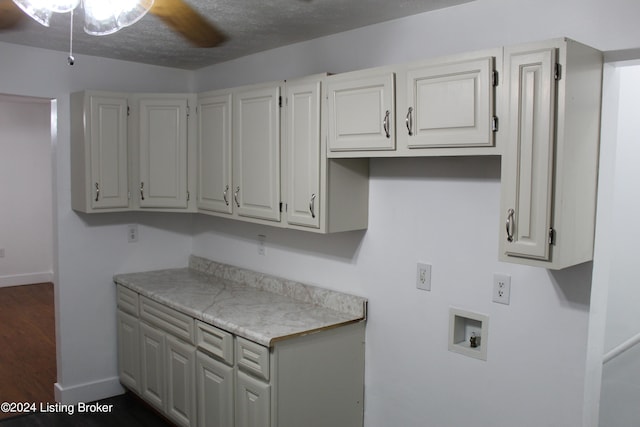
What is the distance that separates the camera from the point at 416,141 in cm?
232

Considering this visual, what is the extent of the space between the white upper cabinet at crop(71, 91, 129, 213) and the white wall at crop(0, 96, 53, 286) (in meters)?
3.78

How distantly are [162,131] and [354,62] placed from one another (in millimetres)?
1433

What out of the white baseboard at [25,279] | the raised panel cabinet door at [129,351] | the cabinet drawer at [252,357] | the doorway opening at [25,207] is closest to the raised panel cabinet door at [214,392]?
the cabinet drawer at [252,357]

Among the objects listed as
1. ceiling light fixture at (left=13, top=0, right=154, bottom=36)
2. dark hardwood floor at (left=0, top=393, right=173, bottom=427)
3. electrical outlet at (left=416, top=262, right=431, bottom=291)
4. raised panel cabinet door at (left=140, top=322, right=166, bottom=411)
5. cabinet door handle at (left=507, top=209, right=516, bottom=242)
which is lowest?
dark hardwood floor at (left=0, top=393, right=173, bottom=427)

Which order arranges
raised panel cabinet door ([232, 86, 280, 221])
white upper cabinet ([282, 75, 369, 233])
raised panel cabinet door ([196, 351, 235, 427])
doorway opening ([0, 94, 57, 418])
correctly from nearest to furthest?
white upper cabinet ([282, 75, 369, 233]) → raised panel cabinet door ([196, 351, 235, 427]) → raised panel cabinet door ([232, 86, 280, 221]) → doorway opening ([0, 94, 57, 418])

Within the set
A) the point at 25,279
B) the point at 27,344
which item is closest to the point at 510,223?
the point at 27,344

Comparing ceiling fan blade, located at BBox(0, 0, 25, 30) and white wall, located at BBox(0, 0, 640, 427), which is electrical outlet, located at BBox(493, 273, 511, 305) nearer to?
white wall, located at BBox(0, 0, 640, 427)

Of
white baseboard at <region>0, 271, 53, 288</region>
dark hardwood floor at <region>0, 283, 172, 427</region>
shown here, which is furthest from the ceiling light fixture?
white baseboard at <region>0, 271, 53, 288</region>

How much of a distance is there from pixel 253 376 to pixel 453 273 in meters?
1.06

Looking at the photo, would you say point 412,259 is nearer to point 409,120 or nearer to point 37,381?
point 409,120

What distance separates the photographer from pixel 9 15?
2734 mm

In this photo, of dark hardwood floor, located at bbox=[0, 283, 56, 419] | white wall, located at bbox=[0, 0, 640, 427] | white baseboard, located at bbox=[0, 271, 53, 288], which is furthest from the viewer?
white baseboard, located at bbox=[0, 271, 53, 288]

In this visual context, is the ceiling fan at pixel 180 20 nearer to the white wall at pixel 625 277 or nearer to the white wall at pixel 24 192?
the white wall at pixel 625 277

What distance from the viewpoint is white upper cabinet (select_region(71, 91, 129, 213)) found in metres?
3.56
